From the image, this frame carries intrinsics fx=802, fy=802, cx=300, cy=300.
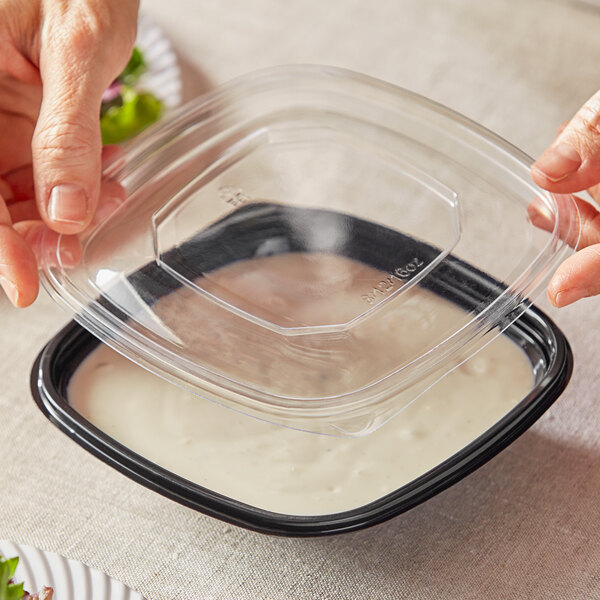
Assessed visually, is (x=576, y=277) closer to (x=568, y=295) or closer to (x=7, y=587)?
(x=568, y=295)

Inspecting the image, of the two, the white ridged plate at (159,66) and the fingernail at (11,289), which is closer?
the fingernail at (11,289)

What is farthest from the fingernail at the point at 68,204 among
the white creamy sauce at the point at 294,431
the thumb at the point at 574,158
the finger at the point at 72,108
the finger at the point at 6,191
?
the thumb at the point at 574,158

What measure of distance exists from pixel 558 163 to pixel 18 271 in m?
0.60

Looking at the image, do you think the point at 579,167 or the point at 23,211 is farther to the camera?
the point at 23,211

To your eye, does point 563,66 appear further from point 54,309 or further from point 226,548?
point 226,548

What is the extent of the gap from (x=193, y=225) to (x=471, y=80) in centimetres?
81

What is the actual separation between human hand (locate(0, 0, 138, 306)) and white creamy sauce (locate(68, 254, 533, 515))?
0.15 meters

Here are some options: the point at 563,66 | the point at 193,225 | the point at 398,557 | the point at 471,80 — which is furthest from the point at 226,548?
the point at 563,66

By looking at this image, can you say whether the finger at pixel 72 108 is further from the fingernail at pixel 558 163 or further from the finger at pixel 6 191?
the fingernail at pixel 558 163

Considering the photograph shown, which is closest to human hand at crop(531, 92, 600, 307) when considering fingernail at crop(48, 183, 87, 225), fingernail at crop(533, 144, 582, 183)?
fingernail at crop(533, 144, 582, 183)

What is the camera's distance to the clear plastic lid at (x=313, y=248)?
2.57ft

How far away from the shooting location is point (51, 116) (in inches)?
36.3

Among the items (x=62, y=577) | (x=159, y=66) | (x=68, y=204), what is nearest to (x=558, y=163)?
(x=68, y=204)

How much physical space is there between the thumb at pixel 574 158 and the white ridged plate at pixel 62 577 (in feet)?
1.99
